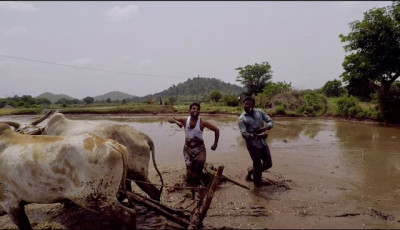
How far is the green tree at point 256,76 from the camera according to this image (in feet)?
155

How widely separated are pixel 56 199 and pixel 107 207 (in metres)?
0.71

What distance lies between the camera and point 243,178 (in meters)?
6.80

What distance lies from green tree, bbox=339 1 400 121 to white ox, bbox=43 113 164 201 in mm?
18176

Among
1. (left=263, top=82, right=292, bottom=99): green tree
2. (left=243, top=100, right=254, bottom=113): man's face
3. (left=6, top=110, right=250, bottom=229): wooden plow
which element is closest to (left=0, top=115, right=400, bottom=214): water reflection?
(left=243, top=100, right=254, bottom=113): man's face

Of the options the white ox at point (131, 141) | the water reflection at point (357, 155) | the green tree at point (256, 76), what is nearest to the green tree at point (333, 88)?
the green tree at point (256, 76)

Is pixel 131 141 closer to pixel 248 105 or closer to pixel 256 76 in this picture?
pixel 248 105

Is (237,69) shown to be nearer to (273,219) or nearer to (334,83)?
(334,83)

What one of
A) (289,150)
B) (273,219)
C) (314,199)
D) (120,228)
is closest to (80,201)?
(120,228)

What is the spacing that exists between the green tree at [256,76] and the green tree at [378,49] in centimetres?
2723

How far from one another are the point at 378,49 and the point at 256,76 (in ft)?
98.3

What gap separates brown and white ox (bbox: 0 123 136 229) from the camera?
3422 millimetres

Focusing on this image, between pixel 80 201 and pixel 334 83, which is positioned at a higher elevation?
pixel 334 83

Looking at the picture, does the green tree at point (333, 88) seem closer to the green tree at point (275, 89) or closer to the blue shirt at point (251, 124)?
the green tree at point (275, 89)

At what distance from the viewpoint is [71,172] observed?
345 cm
